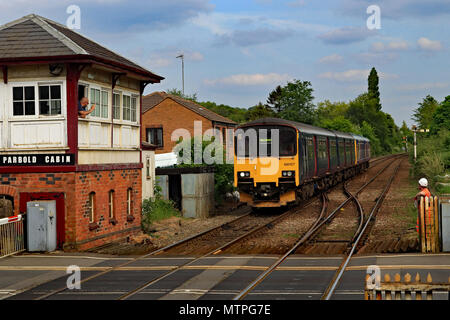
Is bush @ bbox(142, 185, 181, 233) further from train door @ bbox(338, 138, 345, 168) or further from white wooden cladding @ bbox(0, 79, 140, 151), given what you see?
train door @ bbox(338, 138, 345, 168)

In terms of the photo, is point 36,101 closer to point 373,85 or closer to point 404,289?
point 404,289

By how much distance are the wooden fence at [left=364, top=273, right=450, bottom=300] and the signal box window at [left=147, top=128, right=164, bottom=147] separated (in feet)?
123

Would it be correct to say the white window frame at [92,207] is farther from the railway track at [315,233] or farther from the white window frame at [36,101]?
the railway track at [315,233]

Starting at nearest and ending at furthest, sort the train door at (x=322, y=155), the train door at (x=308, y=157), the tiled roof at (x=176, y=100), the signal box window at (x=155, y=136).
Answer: the train door at (x=308, y=157), the train door at (x=322, y=155), the tiled roof at (x=176, y=100), the signal box window at (x=155, y=136)

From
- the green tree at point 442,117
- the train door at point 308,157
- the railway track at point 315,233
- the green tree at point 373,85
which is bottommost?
the railway track at point 315,233

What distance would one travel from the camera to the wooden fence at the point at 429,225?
12602 millimetres

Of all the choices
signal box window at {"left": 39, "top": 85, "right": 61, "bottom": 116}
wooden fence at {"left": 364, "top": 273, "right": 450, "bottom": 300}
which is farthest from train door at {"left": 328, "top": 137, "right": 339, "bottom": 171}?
wooden fence at {"left": 364, "top": 273, "right": 450, "bottom": 300}

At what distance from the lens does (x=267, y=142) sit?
22.2m

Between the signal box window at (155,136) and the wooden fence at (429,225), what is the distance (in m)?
31.3

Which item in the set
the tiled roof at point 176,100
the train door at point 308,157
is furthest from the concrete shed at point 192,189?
the tiled roof at point 176,100

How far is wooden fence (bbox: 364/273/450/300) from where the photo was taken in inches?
231

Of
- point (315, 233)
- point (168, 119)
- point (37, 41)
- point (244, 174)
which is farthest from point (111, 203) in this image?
point (168, 119)

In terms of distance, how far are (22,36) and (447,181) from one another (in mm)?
19461
